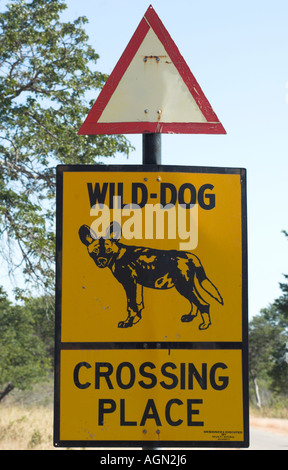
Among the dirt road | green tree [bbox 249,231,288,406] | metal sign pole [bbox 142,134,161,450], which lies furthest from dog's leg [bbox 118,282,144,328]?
green tree [bbox 249,231,288,406]

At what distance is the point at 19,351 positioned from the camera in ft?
97.2

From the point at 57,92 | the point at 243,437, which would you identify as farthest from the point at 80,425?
the point at 57,92

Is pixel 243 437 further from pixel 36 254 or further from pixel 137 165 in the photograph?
pixel 36 254

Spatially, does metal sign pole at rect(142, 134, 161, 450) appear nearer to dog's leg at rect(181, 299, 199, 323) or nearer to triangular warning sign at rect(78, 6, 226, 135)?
triangular warning sign at rect(78, 6, 226, 135)

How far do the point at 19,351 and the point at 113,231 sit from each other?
27768 millimetres

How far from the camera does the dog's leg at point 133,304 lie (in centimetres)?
264

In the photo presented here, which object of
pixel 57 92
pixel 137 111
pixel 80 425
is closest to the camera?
pixel 80 425

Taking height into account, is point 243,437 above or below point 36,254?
below

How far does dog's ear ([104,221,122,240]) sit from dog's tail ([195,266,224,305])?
31 cm

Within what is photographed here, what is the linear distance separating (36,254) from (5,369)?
58.0 feet

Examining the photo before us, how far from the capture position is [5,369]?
1160 inches

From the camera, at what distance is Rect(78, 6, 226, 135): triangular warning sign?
288cm

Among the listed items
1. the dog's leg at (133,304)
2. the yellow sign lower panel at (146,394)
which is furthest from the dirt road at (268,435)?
the dog's leg at (133,304)

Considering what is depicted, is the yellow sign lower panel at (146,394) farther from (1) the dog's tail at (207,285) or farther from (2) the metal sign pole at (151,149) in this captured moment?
(2) the metal sign pole at (151,149)
